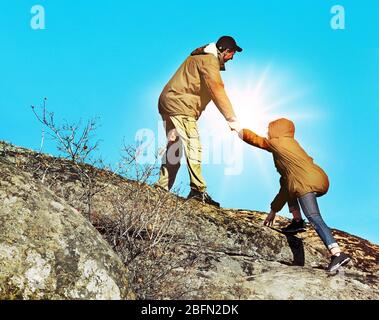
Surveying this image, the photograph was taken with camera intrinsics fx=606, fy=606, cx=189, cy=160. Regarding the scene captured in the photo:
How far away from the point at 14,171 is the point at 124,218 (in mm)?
2057

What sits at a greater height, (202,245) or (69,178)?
(69,178)

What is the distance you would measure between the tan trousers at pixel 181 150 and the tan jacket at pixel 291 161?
82.1 inches

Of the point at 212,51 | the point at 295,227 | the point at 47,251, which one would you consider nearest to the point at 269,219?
the point at 295,227

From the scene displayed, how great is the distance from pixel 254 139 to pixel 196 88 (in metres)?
2.61

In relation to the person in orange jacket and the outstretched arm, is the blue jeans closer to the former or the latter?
the person in orange jacket

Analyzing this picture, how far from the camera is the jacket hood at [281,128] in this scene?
8.56 m

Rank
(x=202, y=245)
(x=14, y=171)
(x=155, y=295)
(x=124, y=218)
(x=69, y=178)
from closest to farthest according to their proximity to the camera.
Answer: (x=14, y=171), (x=155, y=295), (x=124, y=218), (x=202, y=245), (x=69, y=178)

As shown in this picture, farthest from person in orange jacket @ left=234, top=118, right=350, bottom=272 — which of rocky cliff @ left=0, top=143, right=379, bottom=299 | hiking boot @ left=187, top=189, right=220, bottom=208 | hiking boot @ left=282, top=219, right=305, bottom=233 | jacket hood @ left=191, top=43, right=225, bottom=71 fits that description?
jacket hood @ left=191, top=43, right=225, bottom=71

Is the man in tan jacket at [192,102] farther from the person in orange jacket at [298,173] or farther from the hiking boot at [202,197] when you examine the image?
the person in orange jacket at [298,173]

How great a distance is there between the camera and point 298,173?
8148 millimetres

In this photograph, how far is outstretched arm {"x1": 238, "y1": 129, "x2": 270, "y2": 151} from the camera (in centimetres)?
858
